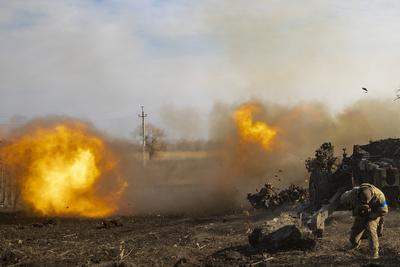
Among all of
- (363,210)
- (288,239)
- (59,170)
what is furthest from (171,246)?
(59,170)

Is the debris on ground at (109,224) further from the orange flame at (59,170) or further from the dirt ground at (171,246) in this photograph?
the orange flame at (59,170)

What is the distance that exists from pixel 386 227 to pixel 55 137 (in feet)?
64.5

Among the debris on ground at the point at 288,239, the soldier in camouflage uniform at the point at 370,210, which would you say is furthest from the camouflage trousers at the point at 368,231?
the debris on ground at the point at 288,239

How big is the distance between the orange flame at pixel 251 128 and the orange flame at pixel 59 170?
11374 mm

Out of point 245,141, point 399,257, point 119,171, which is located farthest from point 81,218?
point 399,257

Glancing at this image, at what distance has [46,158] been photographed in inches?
1094

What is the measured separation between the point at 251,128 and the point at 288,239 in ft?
77.8

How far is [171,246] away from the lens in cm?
1421

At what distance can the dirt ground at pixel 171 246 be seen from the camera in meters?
11.5

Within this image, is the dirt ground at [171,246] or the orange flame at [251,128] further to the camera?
the orange flame at [251,128]

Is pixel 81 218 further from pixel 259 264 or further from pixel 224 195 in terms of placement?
pixel 259 264

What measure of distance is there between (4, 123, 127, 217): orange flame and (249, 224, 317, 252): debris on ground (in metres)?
16.3

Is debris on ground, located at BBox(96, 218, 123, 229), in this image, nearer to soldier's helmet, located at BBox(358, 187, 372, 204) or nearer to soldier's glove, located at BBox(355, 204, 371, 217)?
soldier's glove, located at BBox(355, 204, 371, 217)

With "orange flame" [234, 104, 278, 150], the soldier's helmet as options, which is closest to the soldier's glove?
the soldier's helmet
